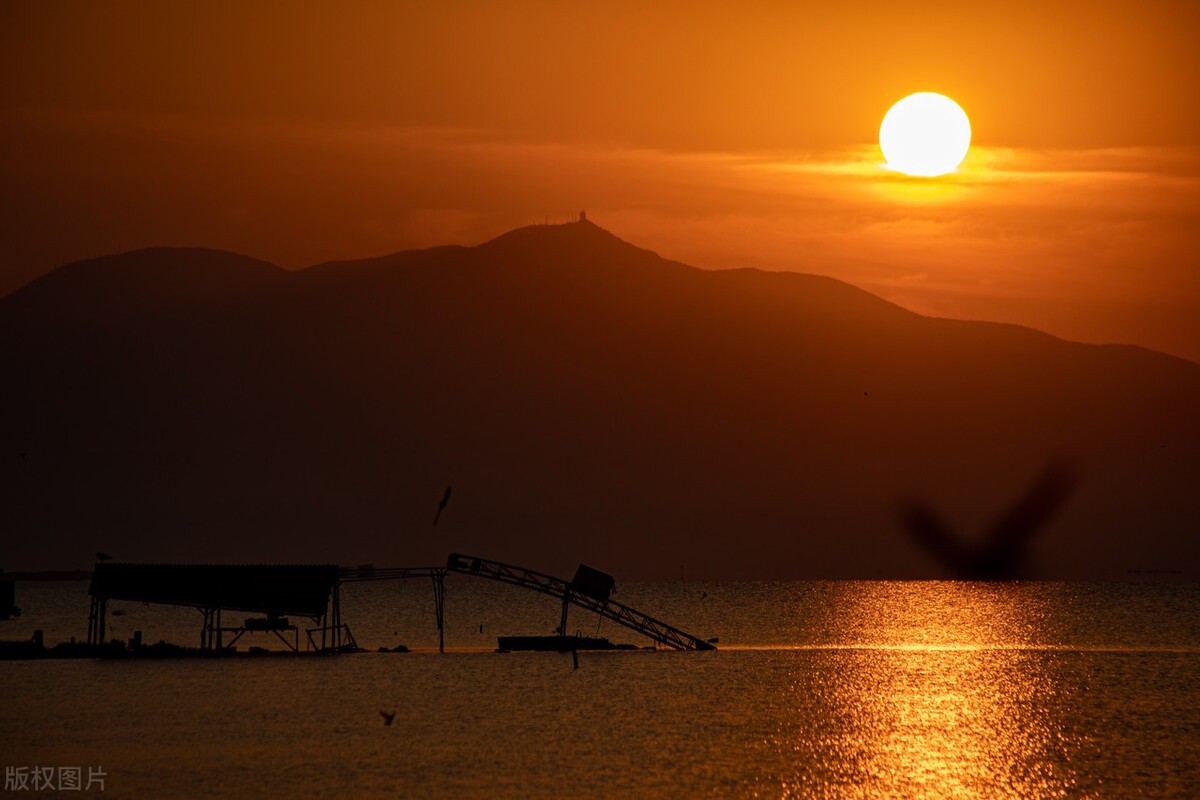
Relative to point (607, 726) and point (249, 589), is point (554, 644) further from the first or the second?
point (607, 726)

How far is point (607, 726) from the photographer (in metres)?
85.8

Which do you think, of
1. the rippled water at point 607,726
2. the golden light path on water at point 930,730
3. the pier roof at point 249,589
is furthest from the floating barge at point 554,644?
the pier roof at point 249,589

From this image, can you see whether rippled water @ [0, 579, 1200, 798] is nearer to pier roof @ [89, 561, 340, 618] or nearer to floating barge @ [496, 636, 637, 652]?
floating barge @ [496, 636, 637, 652]

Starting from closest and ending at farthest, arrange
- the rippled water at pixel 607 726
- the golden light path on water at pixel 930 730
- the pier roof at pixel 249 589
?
the rippled water at pixel 607 726
the golden light path on water at pixel 930 730
the pier roof at pixel 249 589

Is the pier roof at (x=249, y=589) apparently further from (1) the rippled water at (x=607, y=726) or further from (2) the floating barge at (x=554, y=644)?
(2) the floating barge at (x=554, y=644)

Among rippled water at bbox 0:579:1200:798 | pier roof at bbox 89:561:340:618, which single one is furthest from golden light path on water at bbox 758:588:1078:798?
pier roof at bbox 89:561:340:618

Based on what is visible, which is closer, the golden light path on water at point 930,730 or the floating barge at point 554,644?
the golden light path on water at point 930,730

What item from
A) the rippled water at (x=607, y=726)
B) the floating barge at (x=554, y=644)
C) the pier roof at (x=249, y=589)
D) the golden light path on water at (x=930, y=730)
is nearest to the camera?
the rippled water at (x=607, y=726)

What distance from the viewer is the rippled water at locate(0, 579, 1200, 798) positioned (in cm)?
6925

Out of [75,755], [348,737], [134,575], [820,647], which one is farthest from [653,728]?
[820,647]

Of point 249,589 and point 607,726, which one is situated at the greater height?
point 249,589

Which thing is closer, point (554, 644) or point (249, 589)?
point (249, 589)

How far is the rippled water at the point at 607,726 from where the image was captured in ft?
227

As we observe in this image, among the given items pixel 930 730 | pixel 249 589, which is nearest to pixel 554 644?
pixel 249 589
